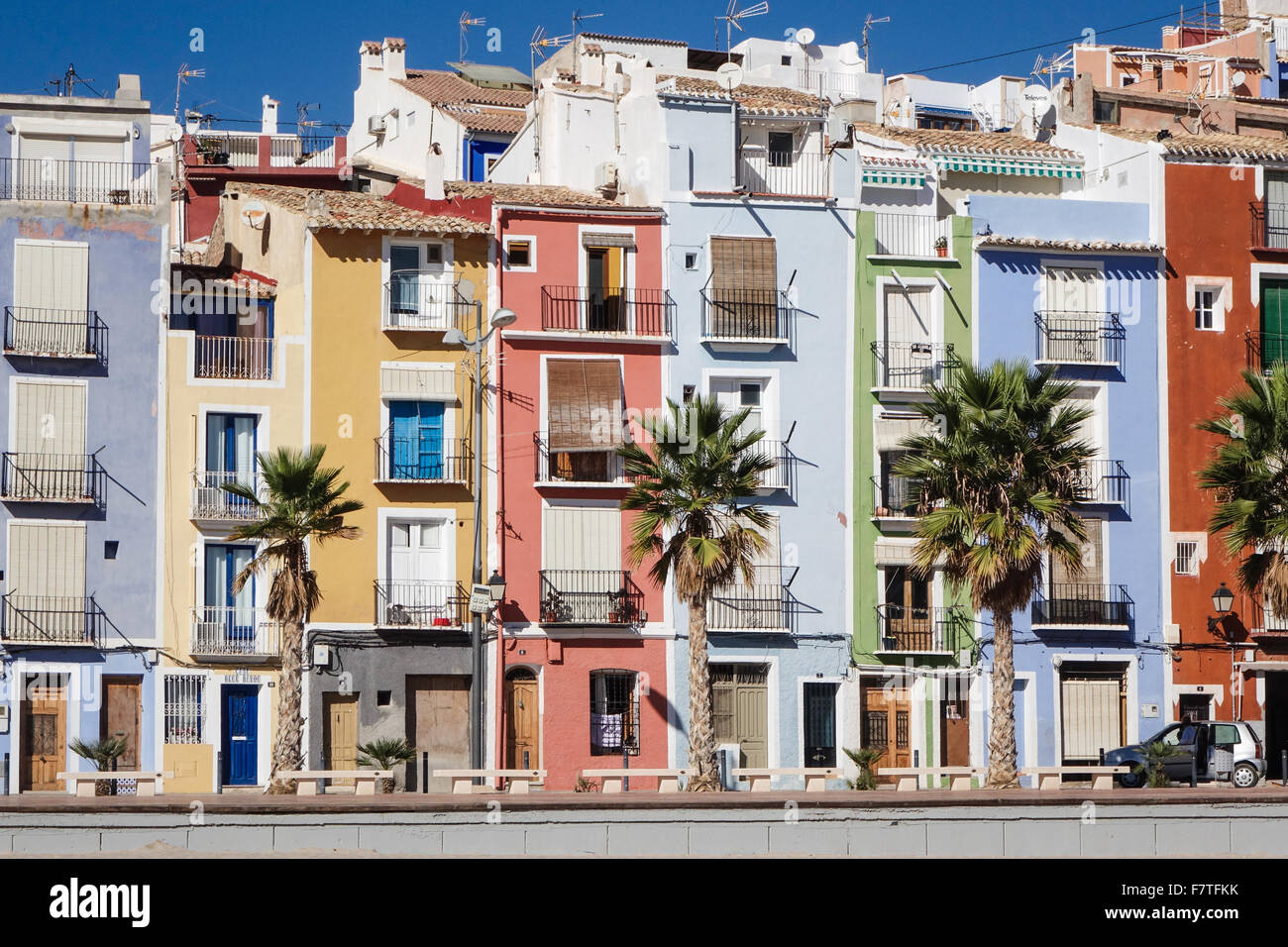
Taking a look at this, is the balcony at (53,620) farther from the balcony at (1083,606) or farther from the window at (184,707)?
the balcony at (1083,606)

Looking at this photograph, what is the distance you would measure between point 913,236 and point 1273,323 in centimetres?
896

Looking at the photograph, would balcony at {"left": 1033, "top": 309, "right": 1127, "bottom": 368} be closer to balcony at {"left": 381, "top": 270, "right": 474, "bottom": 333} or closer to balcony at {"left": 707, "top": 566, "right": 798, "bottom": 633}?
balcony at {"left": 707, "top": 566, "right": 798, "bottom": 633}

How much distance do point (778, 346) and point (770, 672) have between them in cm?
746

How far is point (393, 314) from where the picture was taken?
53469 millimetres

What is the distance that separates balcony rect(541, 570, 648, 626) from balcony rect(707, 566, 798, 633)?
1737 millimetres

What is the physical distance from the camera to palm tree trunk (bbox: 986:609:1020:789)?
153 ft

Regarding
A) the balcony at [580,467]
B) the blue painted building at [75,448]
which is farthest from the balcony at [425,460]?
the blue painted building at [75,448]

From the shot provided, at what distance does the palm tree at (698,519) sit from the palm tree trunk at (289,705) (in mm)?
6820

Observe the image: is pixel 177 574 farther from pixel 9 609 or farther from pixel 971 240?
pixel 971 240

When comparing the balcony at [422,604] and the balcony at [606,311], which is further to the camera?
the balcony at [606,311]

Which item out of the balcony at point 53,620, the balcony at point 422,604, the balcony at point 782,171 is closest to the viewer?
the balcony at point 53,620

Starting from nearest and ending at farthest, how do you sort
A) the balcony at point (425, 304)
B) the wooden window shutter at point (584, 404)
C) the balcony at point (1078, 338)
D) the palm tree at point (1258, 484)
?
1. the palm tree at point (1258, 484)
2. the wooden window shutter at point (584, 404)
3. the balcony at point (425, 304)
4. the balcony at point (1078, 338)

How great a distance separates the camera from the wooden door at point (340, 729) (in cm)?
5138

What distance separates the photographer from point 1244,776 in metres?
48.9
